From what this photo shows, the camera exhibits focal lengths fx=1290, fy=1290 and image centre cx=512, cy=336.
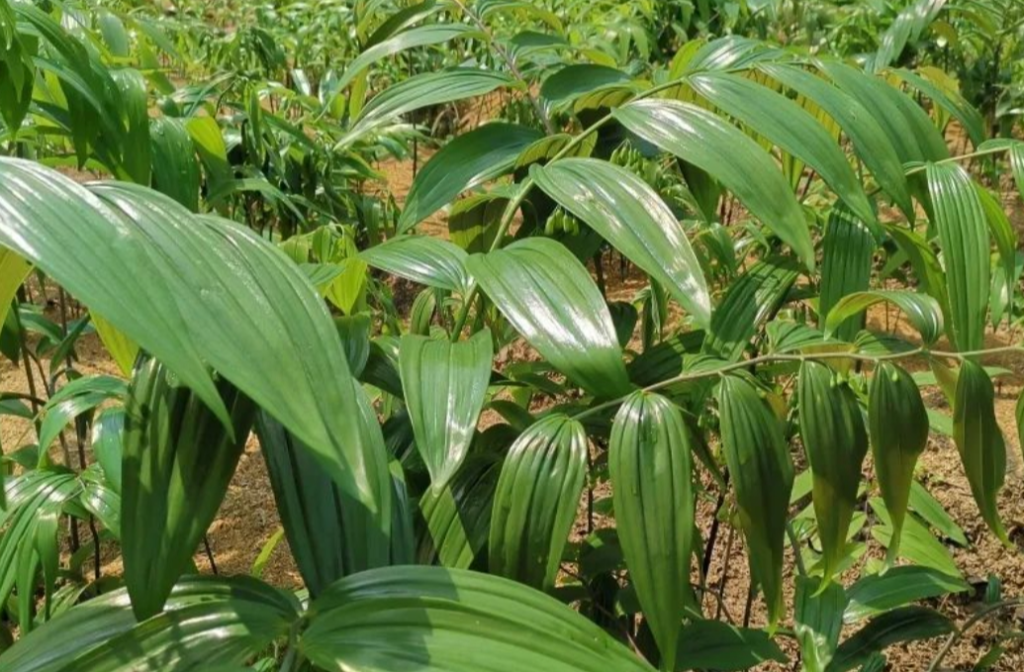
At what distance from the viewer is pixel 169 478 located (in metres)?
0.55

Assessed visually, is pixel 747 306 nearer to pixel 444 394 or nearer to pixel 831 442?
pixel 831 442

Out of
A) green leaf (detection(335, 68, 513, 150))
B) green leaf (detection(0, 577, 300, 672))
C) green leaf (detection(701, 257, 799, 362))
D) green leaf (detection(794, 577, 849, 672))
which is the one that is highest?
green leaf (detection(335, 68, 513, 150))

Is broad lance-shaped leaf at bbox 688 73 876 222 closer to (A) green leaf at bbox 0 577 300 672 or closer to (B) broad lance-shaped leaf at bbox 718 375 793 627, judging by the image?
(B) broad lance-shaped leaf at bbox 718 375 793 627

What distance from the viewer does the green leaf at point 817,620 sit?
34.3 inches

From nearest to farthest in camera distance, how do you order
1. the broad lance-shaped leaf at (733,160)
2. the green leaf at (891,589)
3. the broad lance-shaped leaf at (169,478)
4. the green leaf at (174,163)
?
the broad lance-shaped leaf at (169,478) → the broad lance-shaped leaf at (733,160) → the green leaf at (174,163) → the green leaf at (891,589)

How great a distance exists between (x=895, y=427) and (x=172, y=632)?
1.23 ft

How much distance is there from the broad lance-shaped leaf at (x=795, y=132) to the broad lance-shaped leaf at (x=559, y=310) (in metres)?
0.12

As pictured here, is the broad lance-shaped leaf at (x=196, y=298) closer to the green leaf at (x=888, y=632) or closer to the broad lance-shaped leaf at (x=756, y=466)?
the broad lance-shaped leaf at (x=756, y=466)

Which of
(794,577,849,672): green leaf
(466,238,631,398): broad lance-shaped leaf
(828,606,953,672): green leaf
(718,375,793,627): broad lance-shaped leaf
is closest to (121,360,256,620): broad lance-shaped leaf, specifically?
(466,238,631,398): broad lance-shaped leaf

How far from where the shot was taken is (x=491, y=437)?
2.60ft

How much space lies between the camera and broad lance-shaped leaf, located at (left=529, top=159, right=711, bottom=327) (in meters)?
0.59

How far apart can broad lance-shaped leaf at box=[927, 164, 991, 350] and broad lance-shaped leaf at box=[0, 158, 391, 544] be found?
0.35m

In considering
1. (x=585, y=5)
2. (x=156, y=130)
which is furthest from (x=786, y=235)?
(x=585, y=5)

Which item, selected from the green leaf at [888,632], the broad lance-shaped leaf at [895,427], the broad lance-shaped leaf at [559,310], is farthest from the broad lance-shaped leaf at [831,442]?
the green leaf at [888,632]
